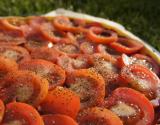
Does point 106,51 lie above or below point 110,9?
above

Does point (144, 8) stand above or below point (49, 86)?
below

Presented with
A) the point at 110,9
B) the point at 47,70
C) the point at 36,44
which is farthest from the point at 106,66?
the point at 110,9

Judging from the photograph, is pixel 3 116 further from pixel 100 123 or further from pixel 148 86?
pixel 148 86

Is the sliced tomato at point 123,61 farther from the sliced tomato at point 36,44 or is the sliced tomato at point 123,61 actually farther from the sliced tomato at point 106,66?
the sliced tomato at point 36,44

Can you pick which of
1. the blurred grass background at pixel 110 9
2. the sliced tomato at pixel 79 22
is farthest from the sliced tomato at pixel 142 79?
the blurred grass background at pixel 110 9

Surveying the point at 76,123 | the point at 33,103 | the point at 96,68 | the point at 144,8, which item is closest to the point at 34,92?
the point at 33,103

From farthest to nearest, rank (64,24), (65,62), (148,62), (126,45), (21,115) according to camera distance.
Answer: (64,24) < (126,45) < (148,62) < (65,62) < (21,115)

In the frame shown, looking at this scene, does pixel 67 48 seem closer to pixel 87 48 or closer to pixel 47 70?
pixel 87 48
